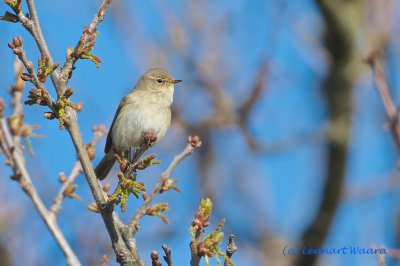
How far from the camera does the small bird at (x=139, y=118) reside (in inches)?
207

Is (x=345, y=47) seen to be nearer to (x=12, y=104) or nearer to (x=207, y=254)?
(x=12, y=104)

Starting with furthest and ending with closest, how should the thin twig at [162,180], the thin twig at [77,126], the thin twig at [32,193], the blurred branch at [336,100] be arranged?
the blurred branch at [336,100]
the thin twig at [162,180]
the thin twig at [32,193]
the thin twig at [77,126]

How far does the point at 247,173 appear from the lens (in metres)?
9.45

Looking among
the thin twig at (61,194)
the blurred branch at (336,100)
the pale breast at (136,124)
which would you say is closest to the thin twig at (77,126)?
the thin twig at (61,194)

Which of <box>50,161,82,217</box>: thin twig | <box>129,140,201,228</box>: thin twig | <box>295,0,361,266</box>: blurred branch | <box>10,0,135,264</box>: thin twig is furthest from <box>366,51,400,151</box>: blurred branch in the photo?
<box>295,0,361,266</box>: blurred branch

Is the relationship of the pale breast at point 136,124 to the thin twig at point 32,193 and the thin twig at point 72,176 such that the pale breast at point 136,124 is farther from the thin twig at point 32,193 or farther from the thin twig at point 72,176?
the thin twig at point 32,193

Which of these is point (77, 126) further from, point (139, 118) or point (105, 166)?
point (105, 166)

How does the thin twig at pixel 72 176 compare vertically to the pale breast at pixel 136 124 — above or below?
below

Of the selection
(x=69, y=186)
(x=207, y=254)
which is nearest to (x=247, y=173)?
(x=69, y=186)

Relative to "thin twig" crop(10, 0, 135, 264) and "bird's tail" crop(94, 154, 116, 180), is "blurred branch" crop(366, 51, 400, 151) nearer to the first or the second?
"thin twig" crop(10, 0, 135, 264)

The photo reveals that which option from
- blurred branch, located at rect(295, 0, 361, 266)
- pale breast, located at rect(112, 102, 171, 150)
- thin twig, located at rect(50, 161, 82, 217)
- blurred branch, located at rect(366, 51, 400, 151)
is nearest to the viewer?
blurred branch, located at rect(366, 51, 400, 151)

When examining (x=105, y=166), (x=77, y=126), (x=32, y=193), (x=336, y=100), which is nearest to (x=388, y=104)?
(x=77, y=126)

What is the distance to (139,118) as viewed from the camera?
5.30 meters

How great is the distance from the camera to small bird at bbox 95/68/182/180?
526 cm
